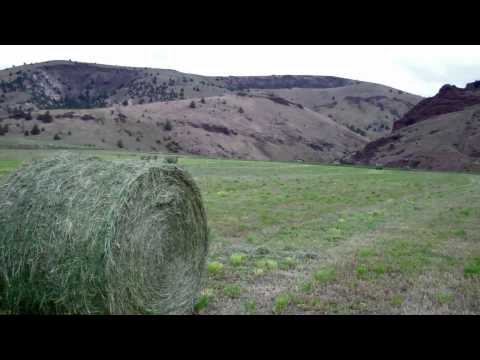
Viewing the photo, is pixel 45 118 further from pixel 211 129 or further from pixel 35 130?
pixel 211 129

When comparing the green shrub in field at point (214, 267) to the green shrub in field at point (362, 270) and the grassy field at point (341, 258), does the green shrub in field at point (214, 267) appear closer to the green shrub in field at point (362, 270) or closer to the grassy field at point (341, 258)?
the grassy field at point (341, 258)

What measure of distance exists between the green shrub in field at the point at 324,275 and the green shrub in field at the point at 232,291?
5.93ft

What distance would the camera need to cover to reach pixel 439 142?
78.8 meters

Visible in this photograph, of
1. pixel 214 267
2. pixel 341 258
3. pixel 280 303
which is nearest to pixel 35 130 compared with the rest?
pixel 214 267

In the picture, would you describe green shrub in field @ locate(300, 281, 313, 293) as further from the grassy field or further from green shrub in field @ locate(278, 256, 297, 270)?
green shrub in field @ locate(278, 256, 297, 270)

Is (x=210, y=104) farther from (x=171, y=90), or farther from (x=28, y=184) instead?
(x=28, y=184)

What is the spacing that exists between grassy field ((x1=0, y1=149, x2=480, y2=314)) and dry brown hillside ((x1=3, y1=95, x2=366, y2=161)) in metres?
65.2

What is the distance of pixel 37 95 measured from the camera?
143m

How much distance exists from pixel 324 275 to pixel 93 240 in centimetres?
519

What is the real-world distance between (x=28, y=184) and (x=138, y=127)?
91.0 meters

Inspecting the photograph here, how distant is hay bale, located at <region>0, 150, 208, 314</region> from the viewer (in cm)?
630

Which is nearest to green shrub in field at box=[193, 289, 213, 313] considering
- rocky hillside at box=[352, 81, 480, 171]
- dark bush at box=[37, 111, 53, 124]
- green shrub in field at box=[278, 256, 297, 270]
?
green shrub in field at box=[278, 256, 297, 270]

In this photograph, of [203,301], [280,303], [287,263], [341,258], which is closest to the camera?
[280,303]

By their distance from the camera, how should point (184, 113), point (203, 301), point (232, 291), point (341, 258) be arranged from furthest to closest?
1. point (184, 113)
2. point (341, 258)
3. point (232, 291)
4. point (203, 301)
